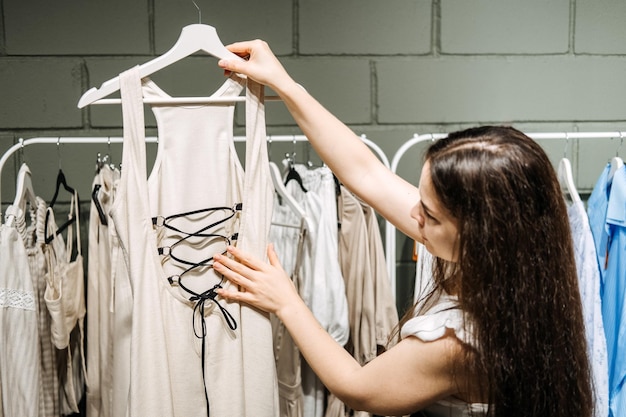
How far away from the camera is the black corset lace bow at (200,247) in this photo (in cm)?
126

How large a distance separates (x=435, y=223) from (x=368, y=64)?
1.15 metres

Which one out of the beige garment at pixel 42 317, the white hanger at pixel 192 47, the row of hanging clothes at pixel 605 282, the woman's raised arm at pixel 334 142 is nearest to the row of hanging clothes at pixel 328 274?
the row of hanging clothes at pixel 605 282

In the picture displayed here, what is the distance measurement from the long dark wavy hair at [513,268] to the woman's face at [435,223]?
0.02m

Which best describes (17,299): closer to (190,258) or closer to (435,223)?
(190,258)

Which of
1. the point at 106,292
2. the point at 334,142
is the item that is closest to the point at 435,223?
the point at 334,142

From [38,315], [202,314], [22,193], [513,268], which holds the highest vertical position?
[22,193]

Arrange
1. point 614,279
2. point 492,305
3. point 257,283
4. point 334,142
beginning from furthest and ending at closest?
1. point 614,279
2. point 334,142
3. point 257,283
4. point 492,305

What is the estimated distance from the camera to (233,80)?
4.25ft

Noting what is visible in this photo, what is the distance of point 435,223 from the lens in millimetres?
1119

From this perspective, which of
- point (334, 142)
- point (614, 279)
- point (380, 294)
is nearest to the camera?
point (334, 142)

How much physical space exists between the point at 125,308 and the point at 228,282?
0.30 m

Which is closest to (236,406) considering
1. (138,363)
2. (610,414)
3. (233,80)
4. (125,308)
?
(138,363)

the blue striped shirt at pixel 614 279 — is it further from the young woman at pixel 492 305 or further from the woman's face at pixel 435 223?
the woman's face at pixel 435 223

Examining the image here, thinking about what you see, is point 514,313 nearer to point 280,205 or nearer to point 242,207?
point 242,207
